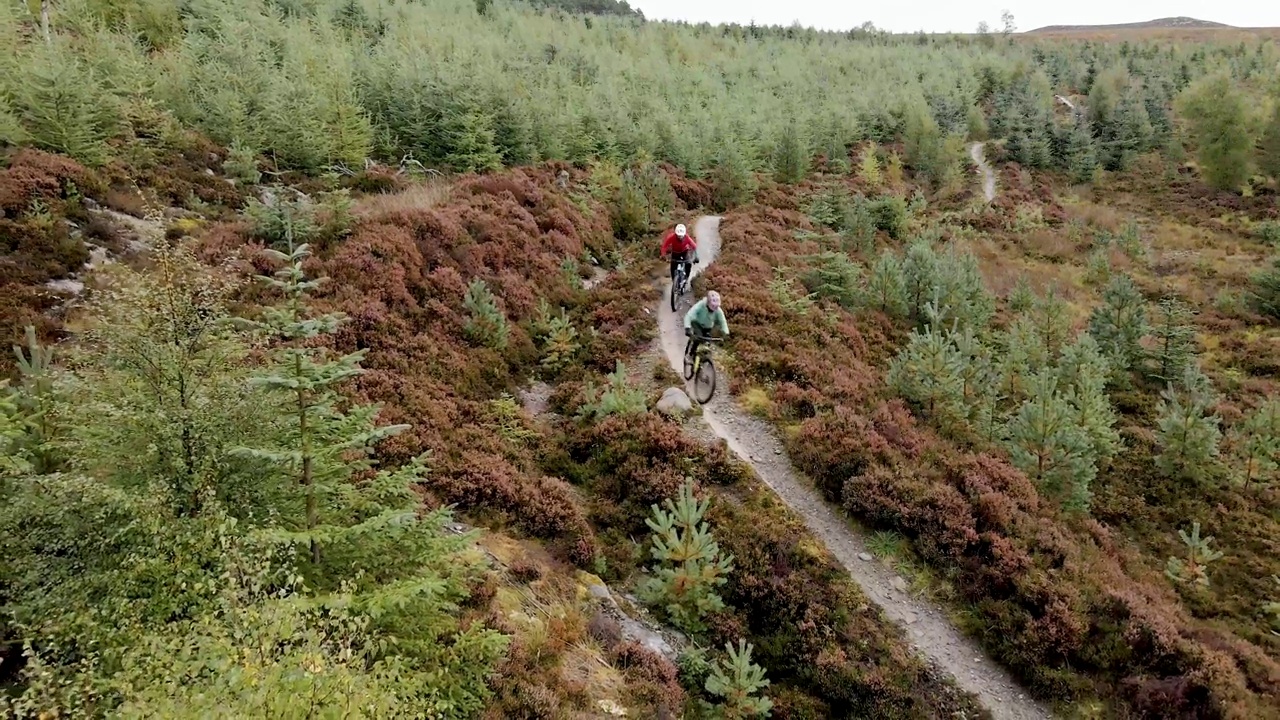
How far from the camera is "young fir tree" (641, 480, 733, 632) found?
9398mm

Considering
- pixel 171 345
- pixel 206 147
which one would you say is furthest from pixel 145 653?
pixel 206 147

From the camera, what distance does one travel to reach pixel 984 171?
4916cm

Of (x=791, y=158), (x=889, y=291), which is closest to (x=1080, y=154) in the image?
(x=791, y=158)

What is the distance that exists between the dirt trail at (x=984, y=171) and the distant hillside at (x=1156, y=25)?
128 m

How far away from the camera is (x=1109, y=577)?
10555mm

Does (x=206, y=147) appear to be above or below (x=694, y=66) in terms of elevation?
below

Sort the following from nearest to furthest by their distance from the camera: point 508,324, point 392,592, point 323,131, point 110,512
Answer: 1. point 110,512
2. point 392,592
3. point 508,324
4. point 323,131

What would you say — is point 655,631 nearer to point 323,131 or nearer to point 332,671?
point 332,671

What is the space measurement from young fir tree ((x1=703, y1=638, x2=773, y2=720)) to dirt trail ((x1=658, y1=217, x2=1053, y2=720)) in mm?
3018

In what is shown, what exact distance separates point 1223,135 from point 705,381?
49.8m

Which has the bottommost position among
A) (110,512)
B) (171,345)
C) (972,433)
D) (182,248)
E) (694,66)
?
(972,433)

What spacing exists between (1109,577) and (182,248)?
13.5 meters

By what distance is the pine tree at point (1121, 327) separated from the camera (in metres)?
18.5

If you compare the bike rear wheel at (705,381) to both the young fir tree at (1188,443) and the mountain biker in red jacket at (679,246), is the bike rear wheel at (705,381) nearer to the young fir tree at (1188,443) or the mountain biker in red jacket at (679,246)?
the mountain biker in red jacket at (679,246)
